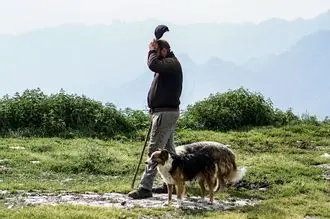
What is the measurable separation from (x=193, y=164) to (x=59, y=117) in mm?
10245

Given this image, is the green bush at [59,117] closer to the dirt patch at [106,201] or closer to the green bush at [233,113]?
the green bush at [233,113]

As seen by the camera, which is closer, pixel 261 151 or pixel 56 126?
pixel 261 151

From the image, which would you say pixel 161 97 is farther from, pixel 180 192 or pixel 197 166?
pixel 180 192

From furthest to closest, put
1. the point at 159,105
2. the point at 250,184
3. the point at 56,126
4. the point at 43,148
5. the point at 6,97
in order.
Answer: the point at 6,97 < the point at 56,126 < the point at 43,148 < the point at 250,184 < the point at 159,105

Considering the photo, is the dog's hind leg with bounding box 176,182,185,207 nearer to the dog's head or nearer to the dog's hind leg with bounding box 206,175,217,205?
the dog's head

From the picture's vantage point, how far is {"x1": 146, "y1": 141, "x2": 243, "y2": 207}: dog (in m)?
12.8

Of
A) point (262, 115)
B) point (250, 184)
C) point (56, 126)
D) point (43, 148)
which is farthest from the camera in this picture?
point (262, 115)

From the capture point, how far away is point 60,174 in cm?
1633

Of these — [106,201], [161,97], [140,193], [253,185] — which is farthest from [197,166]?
[253,185]

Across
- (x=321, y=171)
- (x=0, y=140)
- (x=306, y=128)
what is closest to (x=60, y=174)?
(x=0, y=140)

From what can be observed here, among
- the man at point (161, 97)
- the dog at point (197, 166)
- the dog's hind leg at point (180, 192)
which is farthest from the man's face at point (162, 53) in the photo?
the dog's hind leg at point (180, 192)

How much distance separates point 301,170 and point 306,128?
8012 mm

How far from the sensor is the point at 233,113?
997 inches

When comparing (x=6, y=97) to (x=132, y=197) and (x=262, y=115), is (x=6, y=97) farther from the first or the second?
(x=132, y=197)
